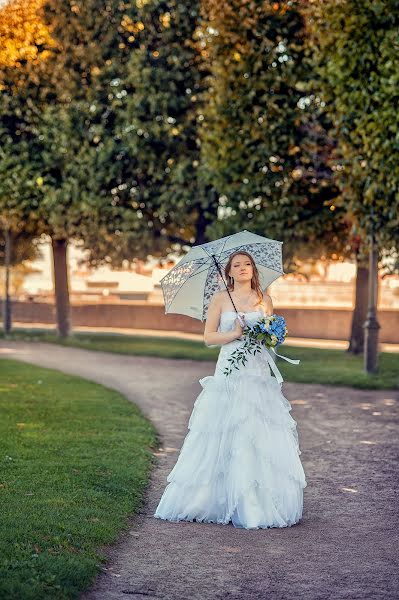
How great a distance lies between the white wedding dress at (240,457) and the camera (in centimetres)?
895

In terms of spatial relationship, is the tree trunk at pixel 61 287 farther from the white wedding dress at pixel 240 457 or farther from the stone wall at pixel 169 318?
the white wedding dress at pixel 240 457

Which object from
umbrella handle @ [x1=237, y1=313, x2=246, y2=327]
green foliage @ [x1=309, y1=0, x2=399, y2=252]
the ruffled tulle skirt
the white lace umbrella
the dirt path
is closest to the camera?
the dirt path

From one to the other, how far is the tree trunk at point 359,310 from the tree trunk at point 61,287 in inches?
457

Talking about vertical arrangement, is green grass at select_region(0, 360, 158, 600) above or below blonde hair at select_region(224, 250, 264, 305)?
below

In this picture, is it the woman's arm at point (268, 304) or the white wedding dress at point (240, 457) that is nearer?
the white wedding dress at point (240, 457)

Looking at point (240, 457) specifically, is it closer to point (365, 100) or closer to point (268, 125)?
point (365, 100)

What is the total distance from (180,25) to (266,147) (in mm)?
7027

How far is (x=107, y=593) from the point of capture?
673cm

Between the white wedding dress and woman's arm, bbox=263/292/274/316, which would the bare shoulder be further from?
woman's arm, bbox=263/292/274/316

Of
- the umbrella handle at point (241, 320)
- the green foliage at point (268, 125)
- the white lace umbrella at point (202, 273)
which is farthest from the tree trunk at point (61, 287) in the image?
the umbrella handle at point (241, 320)

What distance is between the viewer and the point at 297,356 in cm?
2992

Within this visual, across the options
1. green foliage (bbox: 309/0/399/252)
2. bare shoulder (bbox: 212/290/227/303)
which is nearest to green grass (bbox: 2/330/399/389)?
green foliage (bbox: 309/0/399/252)

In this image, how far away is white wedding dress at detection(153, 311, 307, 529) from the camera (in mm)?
8945

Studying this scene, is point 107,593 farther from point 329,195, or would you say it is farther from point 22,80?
point 22,80
